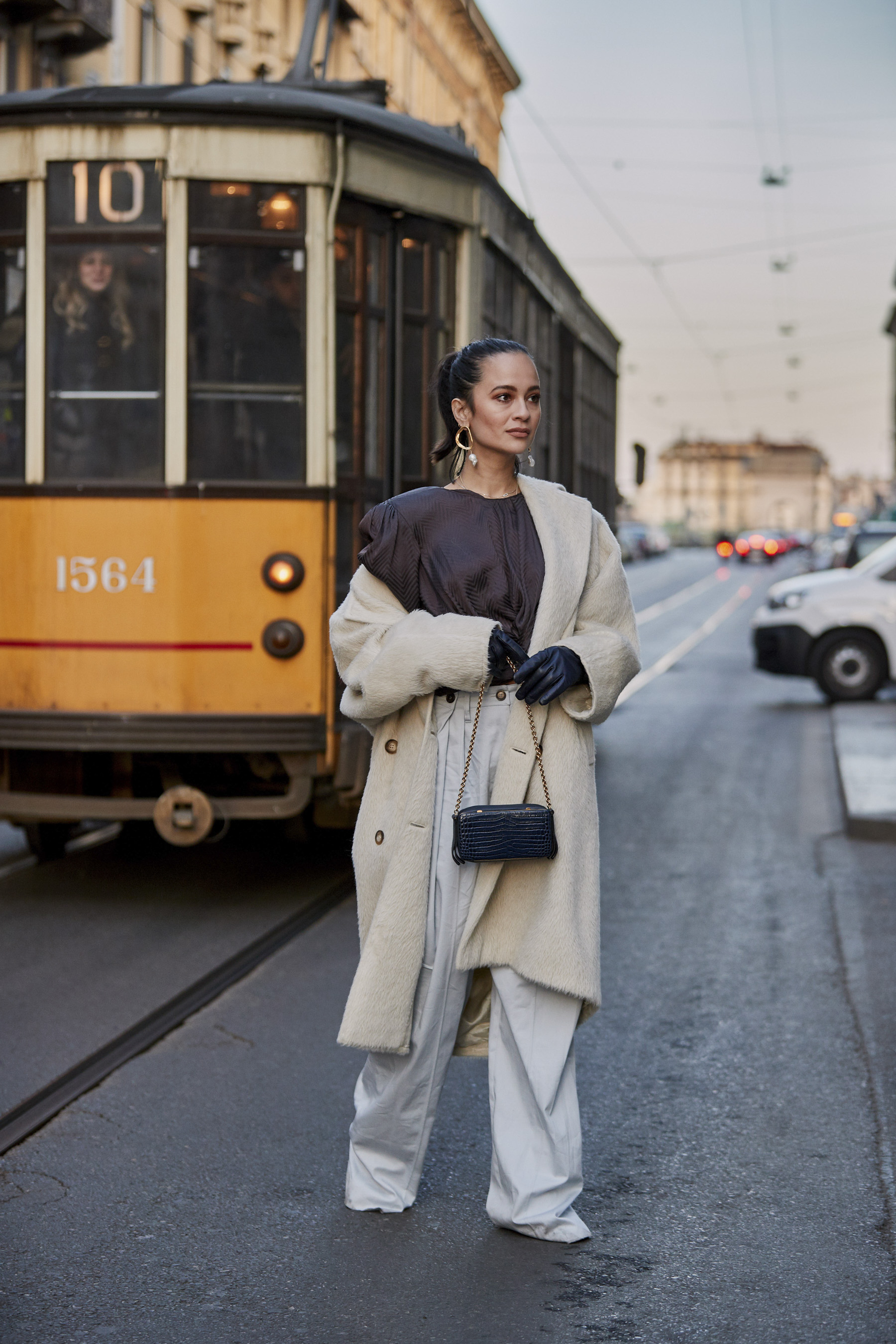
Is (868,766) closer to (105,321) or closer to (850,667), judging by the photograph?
(850,667)

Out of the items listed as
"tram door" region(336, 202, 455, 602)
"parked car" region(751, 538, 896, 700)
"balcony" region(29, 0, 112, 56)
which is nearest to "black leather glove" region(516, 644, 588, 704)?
"tram door" region(336, 202, 455, 602)

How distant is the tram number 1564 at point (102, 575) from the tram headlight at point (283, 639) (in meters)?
0.48

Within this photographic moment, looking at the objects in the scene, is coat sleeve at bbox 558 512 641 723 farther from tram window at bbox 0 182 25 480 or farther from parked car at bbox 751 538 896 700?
parked car at bbox 751 538 896 700

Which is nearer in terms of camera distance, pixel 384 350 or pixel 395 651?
pixel 395 651

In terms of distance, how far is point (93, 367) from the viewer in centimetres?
694

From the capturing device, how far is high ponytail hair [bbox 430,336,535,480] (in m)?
3.80

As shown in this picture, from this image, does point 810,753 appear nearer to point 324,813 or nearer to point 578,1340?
point 324,813

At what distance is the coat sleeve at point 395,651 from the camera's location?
3.62m

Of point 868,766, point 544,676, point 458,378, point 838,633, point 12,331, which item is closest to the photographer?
point 544,676

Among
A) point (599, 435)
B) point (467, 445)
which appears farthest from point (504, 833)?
point (599, 435)

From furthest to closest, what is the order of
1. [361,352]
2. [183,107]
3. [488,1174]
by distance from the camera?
1. [361,352]
2. [183,107]
3. [488,1174]

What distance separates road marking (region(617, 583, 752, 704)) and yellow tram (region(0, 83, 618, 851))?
394 centimetres

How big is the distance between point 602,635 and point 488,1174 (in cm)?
139

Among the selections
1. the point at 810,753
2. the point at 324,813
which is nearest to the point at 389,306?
the point at 324,813
